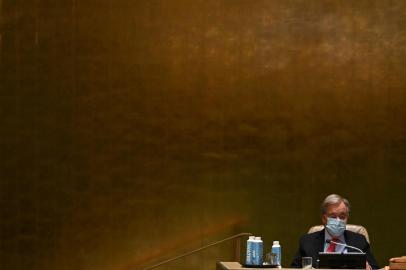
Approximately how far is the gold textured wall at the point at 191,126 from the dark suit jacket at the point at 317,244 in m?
1.40

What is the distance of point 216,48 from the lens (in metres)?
6.17

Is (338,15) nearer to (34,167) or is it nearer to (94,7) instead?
(94,7)

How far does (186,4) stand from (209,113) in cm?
87

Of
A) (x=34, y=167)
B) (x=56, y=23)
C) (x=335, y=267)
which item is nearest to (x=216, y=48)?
(x=56, y=23)

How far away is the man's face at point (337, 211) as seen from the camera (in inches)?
186

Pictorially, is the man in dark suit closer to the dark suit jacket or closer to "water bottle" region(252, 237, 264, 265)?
the dark suit jacket

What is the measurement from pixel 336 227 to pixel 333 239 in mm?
78

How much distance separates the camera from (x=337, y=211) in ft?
15.5

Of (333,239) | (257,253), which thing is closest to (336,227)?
(333,239)

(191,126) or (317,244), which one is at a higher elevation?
(191,126)

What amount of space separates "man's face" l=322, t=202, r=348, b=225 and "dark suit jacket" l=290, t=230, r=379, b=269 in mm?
92

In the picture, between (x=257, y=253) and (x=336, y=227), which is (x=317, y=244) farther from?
(x=257, y=253)

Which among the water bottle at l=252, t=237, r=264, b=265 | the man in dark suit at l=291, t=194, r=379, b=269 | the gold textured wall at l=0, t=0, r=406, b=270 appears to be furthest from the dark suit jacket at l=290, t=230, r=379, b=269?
the gold textured wall at l=0, t=0, r=406, b=270

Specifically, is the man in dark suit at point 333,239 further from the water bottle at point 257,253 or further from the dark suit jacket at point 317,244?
the water bottle at point 257,253
